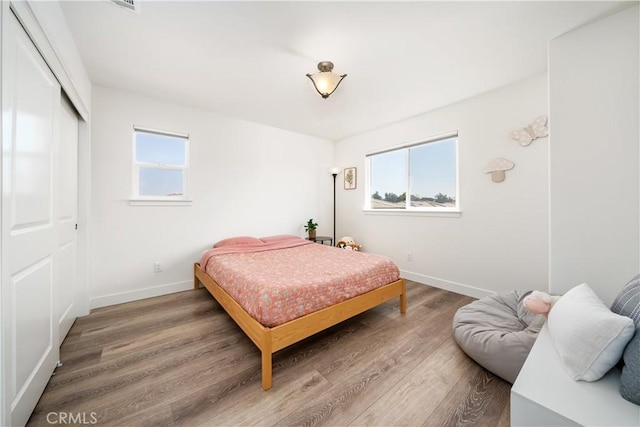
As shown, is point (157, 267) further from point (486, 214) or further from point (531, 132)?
point (531, 132)

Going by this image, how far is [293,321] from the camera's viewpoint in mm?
1591

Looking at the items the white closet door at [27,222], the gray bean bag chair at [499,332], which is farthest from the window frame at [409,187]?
the white closet door at [27,222]

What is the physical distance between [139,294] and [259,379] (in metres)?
2.12

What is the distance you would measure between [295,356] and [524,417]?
1.30 m

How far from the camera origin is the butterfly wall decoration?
2.27 m

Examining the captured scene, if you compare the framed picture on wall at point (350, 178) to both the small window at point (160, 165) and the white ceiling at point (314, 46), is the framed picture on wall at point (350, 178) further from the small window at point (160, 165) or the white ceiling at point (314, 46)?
the small window at point (160, 165)

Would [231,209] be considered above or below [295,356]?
above

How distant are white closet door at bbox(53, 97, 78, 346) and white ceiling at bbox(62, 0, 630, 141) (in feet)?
2.17

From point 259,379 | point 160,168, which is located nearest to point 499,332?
point 259,379

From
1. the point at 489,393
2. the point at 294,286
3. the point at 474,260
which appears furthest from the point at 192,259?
the point at 474,260

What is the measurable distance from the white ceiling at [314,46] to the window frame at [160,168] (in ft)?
1.42

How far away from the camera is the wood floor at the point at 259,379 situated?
1.23 meters

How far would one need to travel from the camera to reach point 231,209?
11.2 ft

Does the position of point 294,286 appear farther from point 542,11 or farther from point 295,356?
point 542,11
